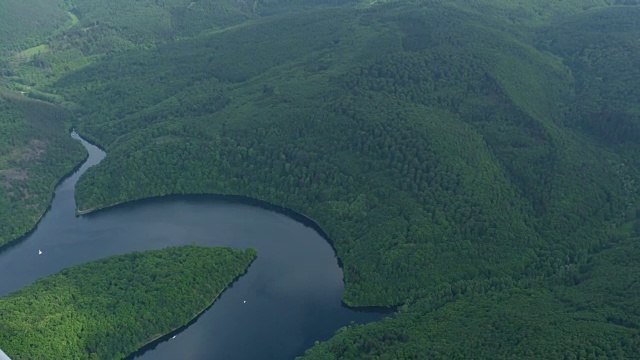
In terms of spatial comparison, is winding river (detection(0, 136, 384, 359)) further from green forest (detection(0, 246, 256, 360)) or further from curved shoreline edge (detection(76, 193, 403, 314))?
green forest (detection(0, 246, 256, 360))

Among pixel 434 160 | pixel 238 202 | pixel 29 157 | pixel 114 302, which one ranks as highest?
pixel 434 160

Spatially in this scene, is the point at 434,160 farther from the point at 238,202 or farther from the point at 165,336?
the point at 165,336

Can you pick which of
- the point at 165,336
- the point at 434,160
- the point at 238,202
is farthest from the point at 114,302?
the point at 434,160

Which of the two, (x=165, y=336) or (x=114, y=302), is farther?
(x=165, y=336)

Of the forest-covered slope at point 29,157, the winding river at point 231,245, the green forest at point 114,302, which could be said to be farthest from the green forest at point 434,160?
the green forest at point 114,302

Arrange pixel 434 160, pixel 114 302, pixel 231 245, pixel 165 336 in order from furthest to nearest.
A: pixel 434 160, pixel 231 245, pixel 165 336, pixel 114 302

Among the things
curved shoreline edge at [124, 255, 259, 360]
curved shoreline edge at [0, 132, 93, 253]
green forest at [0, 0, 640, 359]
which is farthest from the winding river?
green forest at [0, 0, 640, 359]
